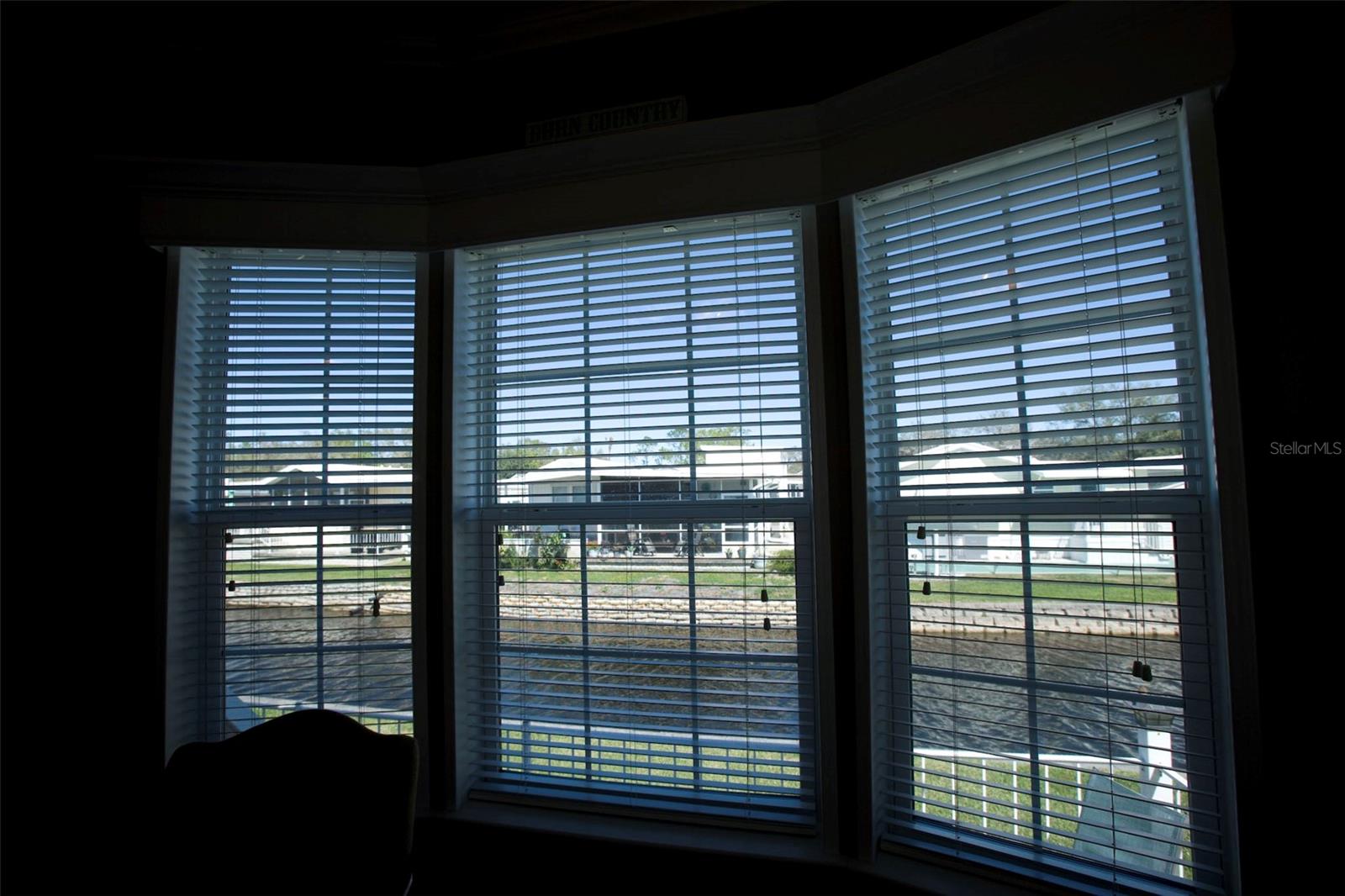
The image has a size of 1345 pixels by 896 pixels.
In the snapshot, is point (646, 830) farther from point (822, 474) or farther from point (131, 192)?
point (131, 192)

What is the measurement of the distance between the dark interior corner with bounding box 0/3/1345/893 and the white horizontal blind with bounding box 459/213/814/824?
251 millimetres

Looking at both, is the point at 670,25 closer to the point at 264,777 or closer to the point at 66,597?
the point at 264,777

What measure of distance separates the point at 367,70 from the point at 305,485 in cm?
149

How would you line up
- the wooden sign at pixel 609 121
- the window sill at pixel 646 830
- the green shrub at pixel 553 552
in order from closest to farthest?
the window sill at pixel 646 830 → the wooden sign at pixel 609 121 → the green shrub at pixel 553 552

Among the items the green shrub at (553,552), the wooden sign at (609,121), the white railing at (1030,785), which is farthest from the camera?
the green shrub at (553,552)

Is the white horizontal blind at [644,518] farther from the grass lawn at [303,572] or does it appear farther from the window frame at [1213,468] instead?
the window frame at [1213,468]

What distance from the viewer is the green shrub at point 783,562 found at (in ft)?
5.91

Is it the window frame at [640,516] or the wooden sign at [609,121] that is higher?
the wooden sign at [609,121]

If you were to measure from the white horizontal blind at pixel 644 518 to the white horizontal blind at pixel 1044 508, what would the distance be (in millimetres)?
285

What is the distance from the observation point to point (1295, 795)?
120cm

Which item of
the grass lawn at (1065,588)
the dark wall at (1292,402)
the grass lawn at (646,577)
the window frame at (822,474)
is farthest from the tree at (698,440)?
the dark wall at (1292,402)

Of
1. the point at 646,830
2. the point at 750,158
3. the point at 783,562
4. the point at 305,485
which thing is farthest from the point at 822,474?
the point at 305,485

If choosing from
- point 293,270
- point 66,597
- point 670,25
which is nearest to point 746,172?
point 670,25

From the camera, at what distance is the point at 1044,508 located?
149cm
